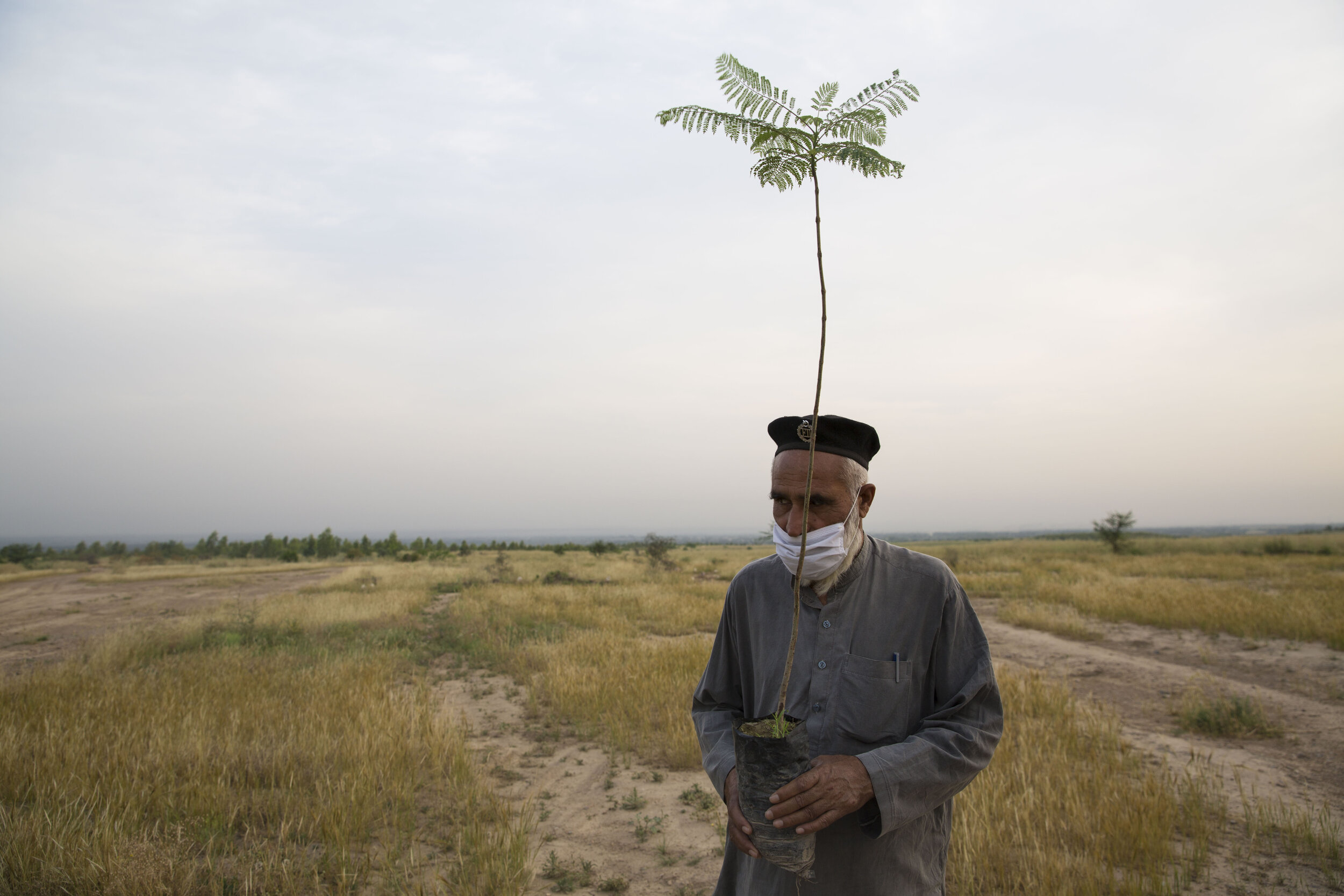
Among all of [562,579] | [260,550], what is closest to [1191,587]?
[562,579]

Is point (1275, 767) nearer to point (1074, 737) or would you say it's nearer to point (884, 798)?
point (1074, 737)

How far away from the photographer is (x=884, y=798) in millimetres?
1729

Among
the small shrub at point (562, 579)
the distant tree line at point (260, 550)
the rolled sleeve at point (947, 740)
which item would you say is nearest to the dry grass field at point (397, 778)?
the rolled sleeve at point (947, 740)

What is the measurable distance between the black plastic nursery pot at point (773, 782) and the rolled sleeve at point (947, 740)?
230 millimetres

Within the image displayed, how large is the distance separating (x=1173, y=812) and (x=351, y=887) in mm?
6214

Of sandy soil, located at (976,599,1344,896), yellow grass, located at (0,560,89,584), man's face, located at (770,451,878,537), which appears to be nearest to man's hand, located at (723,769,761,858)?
man's face, located at (770,451,878,537)

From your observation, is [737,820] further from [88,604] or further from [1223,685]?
[88,604]

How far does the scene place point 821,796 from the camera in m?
1.63

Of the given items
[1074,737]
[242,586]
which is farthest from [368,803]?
[242,586]

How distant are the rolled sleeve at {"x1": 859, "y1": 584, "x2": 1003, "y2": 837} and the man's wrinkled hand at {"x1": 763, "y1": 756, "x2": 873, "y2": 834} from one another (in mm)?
54

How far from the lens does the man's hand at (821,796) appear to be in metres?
1.61

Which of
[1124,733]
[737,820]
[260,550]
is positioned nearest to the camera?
[737,820]

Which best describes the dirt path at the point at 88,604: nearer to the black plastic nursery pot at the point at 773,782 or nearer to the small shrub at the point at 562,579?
the small shrub at the point at 562,579

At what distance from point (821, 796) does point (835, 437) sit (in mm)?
1041
